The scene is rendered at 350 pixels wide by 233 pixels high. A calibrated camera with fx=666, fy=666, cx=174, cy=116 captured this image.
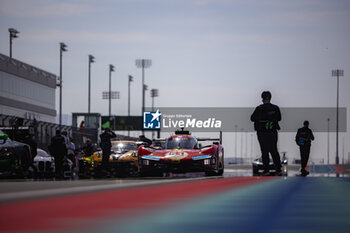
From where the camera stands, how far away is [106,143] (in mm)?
18672

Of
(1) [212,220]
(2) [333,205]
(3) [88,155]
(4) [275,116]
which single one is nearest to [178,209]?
(1) [212,220]

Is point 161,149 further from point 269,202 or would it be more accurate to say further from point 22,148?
point 269,202

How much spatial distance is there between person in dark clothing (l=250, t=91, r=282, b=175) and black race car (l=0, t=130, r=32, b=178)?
666 cm

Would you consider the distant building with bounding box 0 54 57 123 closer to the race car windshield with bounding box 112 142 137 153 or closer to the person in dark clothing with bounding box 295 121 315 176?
the race car windshield with bounding box 112 142 137 153

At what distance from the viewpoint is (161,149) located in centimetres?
1769

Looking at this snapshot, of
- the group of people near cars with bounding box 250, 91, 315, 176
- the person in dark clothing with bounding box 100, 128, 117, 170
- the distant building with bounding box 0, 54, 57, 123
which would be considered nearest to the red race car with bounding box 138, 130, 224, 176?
the person in dark clothing with bounding box 100, 128, 117, 170

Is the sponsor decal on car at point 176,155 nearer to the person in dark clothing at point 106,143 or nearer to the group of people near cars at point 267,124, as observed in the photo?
the person in dark clothing at point 106,143

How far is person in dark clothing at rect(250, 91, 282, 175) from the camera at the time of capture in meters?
11.3

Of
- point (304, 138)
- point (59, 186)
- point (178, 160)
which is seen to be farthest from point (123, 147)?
point (59, 186)

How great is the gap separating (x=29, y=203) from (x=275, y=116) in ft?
29.2

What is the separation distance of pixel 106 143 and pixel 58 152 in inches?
66.3

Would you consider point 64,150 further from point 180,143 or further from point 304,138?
point 304,138

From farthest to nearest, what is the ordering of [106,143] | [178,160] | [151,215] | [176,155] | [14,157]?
[106,143] → [176,155] → [178,160] → [14,157] → [151,215]

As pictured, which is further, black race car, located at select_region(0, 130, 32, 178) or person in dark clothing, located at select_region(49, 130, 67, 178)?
person in dark clothing, located at select_region(49, 130, 67, 178)
